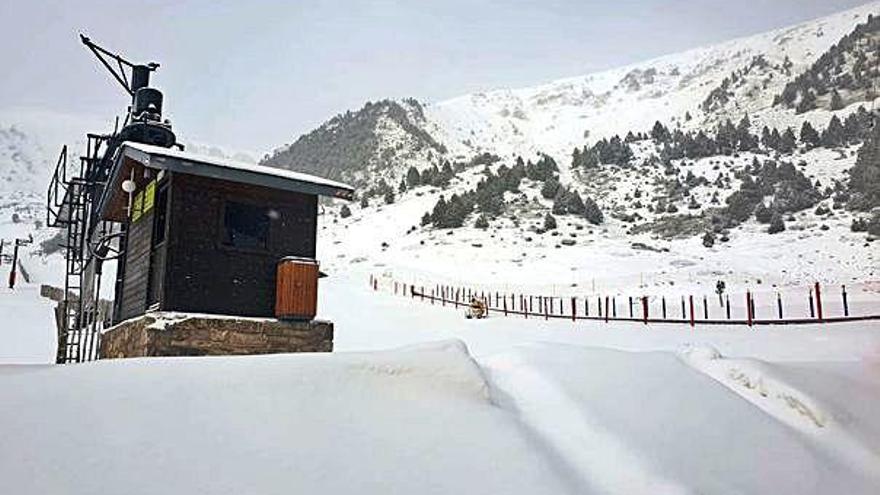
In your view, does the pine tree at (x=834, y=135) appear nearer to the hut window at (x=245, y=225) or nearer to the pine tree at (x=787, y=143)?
the pine tree at (x=787, y=143)

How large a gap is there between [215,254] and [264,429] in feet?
29.7

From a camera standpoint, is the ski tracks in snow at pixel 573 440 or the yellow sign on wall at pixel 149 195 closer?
the ski tracks in snow at pixel 573 440

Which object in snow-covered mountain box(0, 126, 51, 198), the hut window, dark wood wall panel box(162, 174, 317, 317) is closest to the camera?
dark wood wall panel box(162, 174, 317, 317)

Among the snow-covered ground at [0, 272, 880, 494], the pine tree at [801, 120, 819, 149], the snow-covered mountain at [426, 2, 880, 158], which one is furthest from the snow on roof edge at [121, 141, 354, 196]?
the snow-covered mountain at [426, 2, 880, 158]

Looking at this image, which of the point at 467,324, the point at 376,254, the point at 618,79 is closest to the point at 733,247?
the point at 376,254

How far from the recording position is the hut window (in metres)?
14.1

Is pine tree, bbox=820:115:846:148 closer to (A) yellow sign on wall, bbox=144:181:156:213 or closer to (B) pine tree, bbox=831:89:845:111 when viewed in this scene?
(B) pine tree, bbox=831:89:845:111

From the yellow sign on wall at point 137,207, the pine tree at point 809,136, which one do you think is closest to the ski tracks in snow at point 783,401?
the yellow sign on wall at point 137,207

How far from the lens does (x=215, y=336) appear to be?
499 inches

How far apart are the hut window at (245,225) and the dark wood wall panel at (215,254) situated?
0.56 feet

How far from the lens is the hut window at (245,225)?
14117 millimetres

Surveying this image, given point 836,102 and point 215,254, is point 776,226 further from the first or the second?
point 215,254

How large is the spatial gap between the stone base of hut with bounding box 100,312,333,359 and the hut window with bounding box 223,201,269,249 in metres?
1.81

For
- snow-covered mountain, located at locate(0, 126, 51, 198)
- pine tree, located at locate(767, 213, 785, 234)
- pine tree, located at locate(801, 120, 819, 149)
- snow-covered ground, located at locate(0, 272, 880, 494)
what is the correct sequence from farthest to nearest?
snow-covered mountain, located at locate(0, 126, 51, 198)
pine tree, located at locate(801, 120, 819, 149)
pine tree, located at locate(767, 213, 785, 234)
snow-covered ground, located at locate(0, 272, 880, 494)
